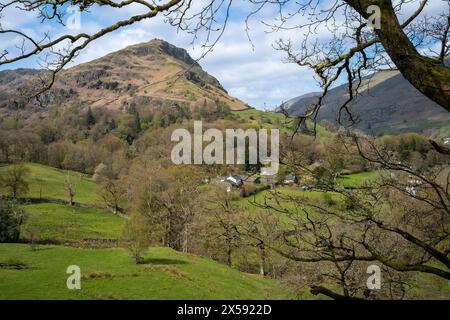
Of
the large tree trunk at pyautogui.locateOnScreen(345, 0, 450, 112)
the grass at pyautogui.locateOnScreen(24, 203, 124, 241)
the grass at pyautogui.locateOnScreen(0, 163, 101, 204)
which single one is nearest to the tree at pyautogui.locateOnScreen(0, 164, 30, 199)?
the grass at pyautogui.locateOnScreen(24, 203, 124, 241)

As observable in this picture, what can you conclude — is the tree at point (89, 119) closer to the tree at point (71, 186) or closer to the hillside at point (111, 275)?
the tree at point (71, 186)

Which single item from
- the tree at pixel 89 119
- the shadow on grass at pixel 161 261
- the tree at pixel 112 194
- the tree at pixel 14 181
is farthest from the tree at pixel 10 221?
the tree at pixel 89 119

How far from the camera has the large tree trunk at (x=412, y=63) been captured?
294 centimetres

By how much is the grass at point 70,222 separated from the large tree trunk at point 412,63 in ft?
158

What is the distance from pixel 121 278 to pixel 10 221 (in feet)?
66.8

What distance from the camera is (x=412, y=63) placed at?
9.89ft

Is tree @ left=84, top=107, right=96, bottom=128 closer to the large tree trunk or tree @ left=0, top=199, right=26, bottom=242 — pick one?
tree @ left=0, top=199, right=26, bottom=242

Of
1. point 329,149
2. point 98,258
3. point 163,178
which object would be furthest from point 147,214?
point 329,149

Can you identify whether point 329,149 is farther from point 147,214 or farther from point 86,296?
point 147,214

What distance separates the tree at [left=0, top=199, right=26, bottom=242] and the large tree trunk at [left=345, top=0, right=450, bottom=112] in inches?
1818

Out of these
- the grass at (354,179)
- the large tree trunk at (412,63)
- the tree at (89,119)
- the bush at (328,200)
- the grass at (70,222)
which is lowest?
the grass at (70,222)

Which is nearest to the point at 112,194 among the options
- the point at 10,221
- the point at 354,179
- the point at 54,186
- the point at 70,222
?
the point at 70,222

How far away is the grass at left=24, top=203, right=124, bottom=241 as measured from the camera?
50625 mm

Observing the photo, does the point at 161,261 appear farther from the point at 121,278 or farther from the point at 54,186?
the point at 54,186
